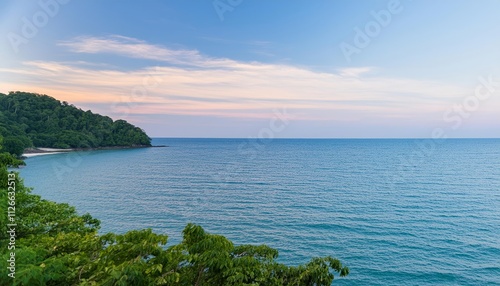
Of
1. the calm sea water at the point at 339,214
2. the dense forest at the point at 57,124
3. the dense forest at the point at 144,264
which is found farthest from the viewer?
the dense forest at the point at 57,124

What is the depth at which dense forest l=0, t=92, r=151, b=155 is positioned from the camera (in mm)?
140375

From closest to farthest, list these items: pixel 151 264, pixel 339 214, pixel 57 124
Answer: pixel 151 264
pixel 339 214
pixel 57 124

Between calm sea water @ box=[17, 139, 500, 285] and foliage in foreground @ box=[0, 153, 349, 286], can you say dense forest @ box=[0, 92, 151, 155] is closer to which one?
calm sea water @ box=[17, 139, 500, 285]

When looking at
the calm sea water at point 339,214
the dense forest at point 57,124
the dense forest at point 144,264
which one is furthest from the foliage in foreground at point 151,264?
the dense forest at point 57,124

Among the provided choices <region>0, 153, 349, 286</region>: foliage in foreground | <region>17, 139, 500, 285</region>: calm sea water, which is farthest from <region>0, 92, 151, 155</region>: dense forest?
<region>0, 153, 349, 286</region>: foliage in foreground

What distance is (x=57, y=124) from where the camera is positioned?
520 ft

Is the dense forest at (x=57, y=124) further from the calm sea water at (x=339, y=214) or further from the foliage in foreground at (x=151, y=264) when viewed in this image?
the foliage in foreground at (x=151, y=264)

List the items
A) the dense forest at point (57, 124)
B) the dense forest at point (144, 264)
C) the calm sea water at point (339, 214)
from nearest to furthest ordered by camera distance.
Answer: the dense forest at point (144, 264)
the calm sea water at point (339, 214)
the dense forest at point (57, 124)

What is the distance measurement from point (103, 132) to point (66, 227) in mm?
175552

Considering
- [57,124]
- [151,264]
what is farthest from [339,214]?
[57,124]

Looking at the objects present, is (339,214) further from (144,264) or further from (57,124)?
(57,124)

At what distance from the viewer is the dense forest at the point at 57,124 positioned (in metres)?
140

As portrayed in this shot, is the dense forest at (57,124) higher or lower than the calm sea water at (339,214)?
higher

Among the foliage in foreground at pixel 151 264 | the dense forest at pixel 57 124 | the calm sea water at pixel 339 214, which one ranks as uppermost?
the dense forest at pixel 57 124
